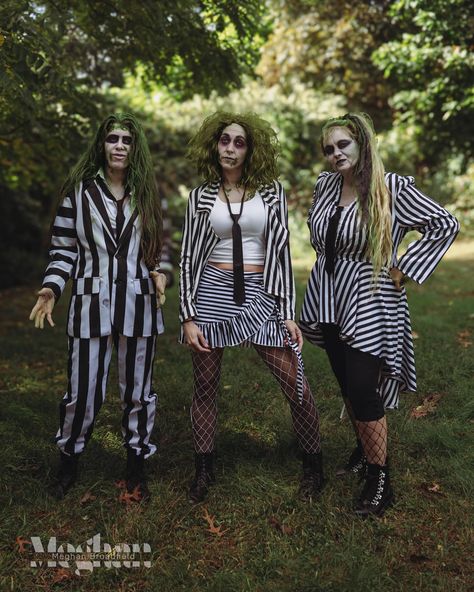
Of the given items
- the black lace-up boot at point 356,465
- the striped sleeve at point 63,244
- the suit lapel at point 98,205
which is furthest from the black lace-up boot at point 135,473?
the suit lapel at point 98,205

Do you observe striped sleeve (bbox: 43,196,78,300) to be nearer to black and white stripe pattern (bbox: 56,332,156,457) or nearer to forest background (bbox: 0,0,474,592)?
black and white stripe pattern (bbox: 56,332,156,457)

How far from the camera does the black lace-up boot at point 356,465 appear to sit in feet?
11.1

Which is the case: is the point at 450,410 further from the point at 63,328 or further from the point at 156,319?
the point at 63,328

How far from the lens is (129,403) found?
330cm

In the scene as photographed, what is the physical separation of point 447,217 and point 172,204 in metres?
11.7

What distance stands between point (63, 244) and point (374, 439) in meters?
1.91

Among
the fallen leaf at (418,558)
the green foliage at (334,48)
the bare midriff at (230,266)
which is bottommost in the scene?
the fallen leaf at (418,558)

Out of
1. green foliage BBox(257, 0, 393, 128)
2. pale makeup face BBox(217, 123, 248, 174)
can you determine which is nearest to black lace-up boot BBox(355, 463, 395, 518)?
pale makeup face BBox(217, 123, 248, 174)

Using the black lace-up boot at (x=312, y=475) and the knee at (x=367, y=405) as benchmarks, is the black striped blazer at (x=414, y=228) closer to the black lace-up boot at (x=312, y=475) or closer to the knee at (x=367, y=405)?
the knee at (x=367, y=405)

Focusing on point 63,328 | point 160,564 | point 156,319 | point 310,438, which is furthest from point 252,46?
point 160,564

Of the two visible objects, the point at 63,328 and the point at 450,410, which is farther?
the point at 63,328

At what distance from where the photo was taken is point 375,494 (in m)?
3.04

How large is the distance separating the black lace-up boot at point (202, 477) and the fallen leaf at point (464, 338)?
127 inches

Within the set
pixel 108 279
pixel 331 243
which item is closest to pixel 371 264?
pixel 331 243
